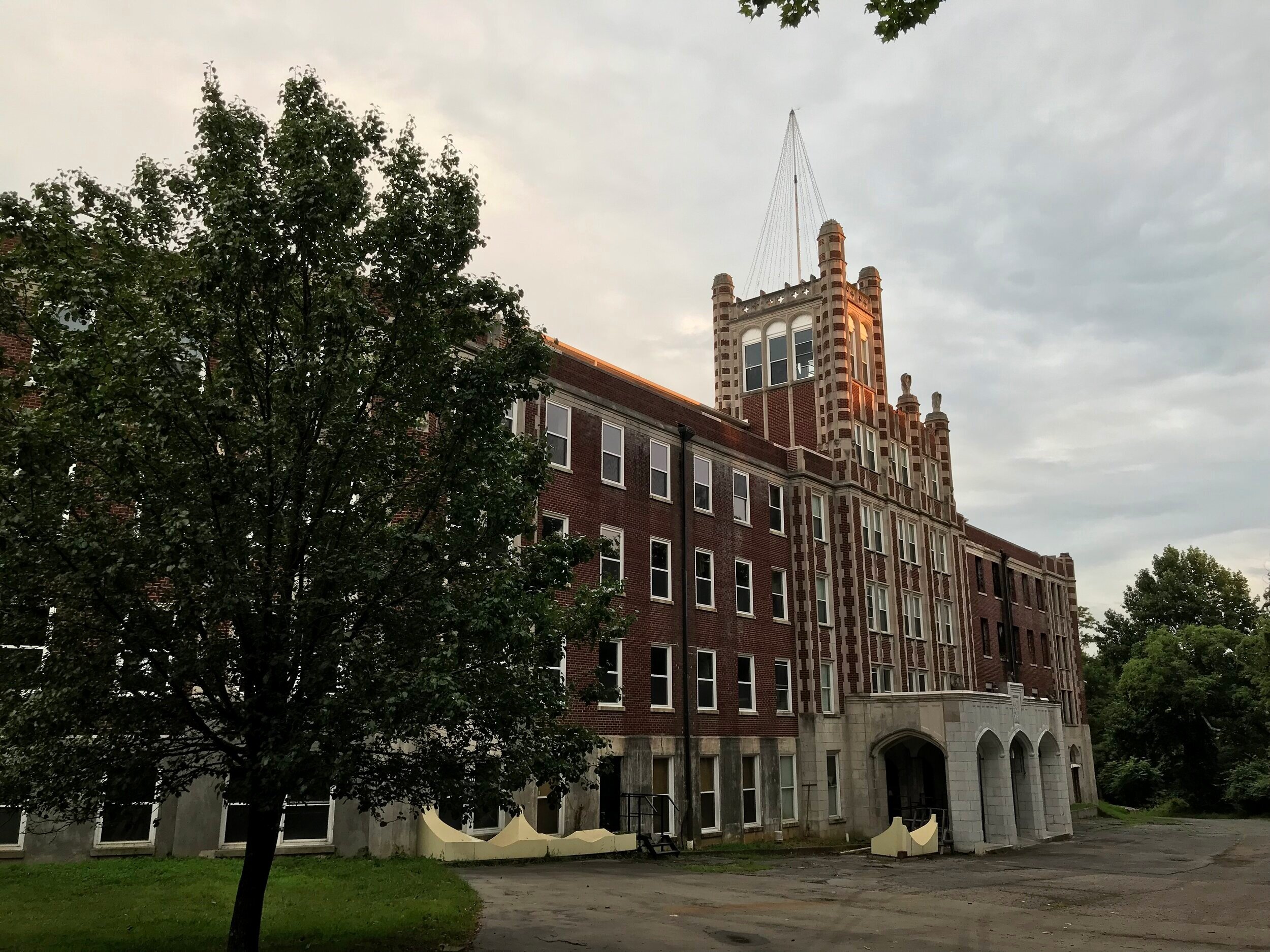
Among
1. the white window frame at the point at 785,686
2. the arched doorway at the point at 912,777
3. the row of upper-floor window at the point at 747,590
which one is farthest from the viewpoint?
the arched doorway at the point at 912,777

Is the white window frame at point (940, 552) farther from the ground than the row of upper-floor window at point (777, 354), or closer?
closer

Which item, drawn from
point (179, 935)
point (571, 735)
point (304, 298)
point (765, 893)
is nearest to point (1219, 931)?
point (765, 893)

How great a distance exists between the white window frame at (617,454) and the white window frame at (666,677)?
5.19 m

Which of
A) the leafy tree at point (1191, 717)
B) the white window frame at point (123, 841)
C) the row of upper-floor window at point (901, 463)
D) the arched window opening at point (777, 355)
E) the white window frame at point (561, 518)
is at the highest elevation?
the arched window opening at point (777, 355)

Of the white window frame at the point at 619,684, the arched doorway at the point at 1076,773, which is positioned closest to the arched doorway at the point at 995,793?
the white window frame at the point at 619,684

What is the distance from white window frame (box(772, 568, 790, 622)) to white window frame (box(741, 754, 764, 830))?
5350 mm

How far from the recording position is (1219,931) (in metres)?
16.5

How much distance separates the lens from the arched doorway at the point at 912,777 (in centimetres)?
3709

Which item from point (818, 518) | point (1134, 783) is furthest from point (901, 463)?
point (1134, 783)

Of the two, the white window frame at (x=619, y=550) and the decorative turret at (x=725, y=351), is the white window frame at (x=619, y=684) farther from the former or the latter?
the decorative turret at (x=725, y=351)

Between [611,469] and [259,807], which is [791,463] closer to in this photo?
[611,469]

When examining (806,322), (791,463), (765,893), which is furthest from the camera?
(806,322)

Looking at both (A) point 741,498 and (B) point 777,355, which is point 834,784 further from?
(B) point 777,355

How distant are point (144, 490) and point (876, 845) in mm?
25109
